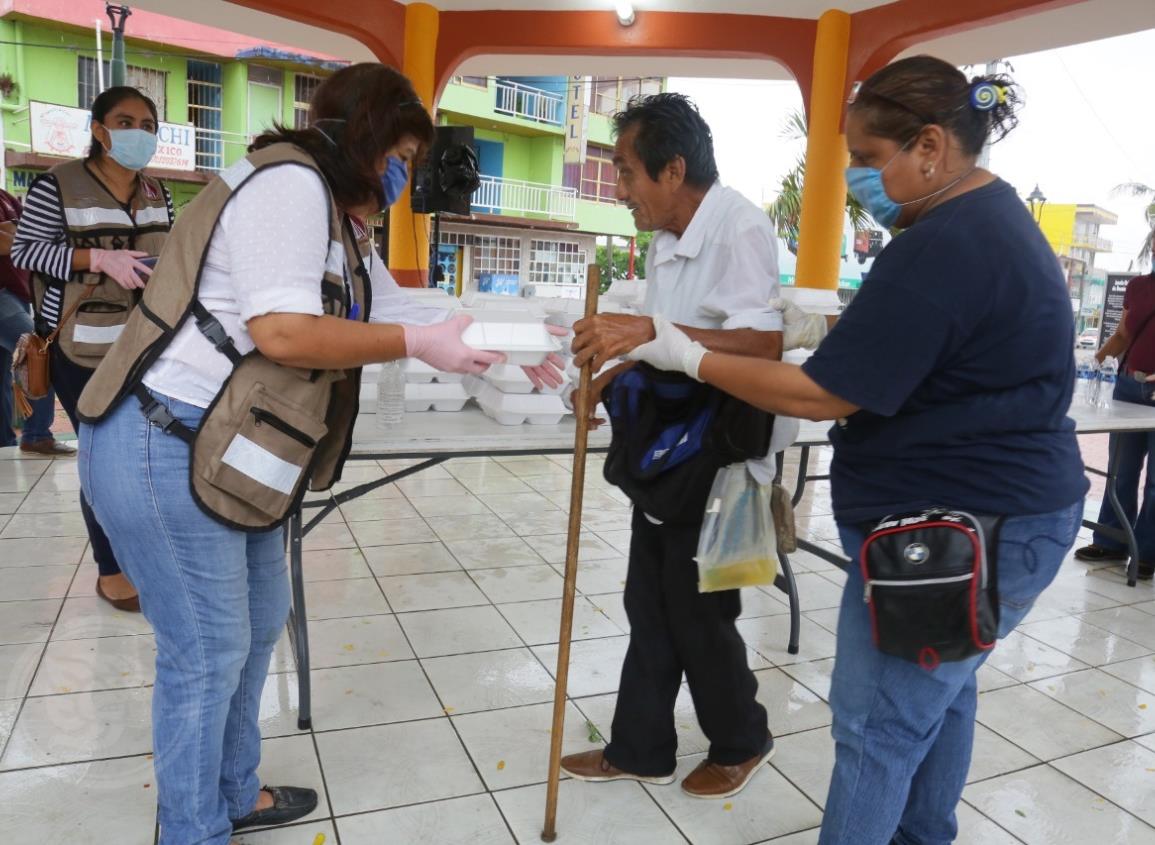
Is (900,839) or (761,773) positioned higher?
(900,839)

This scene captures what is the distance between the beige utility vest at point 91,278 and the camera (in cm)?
259

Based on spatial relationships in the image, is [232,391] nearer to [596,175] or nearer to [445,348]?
[445,348]

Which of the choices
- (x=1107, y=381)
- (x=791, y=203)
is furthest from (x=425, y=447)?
(x=791, y=203)

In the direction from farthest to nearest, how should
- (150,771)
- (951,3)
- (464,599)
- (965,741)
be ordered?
1. (951,3)
2. (464,599)
3. (150,771)
4. (965,741)

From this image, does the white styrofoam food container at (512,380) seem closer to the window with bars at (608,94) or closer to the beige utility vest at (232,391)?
the beige utility vest at (232,391)

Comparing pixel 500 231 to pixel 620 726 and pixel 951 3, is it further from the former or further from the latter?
pixel 620 726

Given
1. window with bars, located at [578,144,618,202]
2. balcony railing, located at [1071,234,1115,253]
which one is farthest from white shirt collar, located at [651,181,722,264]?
balcony railing, located at [1071,234,1115,253]

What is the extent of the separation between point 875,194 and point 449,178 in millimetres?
4642

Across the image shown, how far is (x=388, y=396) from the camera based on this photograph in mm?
2566

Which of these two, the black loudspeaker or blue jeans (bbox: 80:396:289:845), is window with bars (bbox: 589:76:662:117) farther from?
blue jeans (bbox: 80:396:289:845)

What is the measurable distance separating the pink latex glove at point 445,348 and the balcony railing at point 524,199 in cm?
1604

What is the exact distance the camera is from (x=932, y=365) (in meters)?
1.19

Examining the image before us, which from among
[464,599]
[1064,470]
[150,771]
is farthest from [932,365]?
[464,599]

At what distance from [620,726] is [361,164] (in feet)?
4.51
